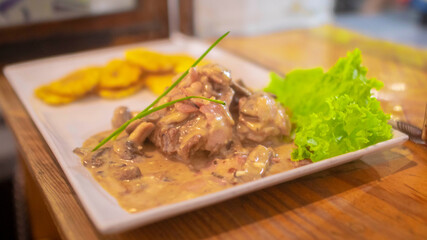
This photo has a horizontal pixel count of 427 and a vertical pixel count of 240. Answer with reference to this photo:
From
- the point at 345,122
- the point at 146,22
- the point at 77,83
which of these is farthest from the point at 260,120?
the point at 146,22

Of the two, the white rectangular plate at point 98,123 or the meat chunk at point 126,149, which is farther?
the meat chunk at point 126,149

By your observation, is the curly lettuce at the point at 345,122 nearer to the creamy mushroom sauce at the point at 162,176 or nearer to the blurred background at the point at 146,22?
the creamy mushroom sauce at the point at 162,176

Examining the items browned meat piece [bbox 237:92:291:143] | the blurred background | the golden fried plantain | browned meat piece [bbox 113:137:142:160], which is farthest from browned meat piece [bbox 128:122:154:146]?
the blurred background

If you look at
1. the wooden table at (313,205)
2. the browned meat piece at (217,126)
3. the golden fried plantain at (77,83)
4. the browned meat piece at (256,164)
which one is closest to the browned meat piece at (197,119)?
the browned meat piece at (217,126)

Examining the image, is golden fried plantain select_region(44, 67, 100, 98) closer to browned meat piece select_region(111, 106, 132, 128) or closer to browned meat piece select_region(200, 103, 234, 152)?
browned meat piece select_region(111, 106, 132, 128)

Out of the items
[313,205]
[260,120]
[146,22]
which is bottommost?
[313,205]

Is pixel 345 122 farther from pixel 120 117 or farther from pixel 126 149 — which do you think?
Answer: pixel 120 117

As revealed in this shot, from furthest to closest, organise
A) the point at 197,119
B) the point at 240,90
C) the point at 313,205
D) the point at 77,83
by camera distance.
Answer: the point at 77,83 < the point at 240,90 < the point at 197,119 < the point at 313,205
